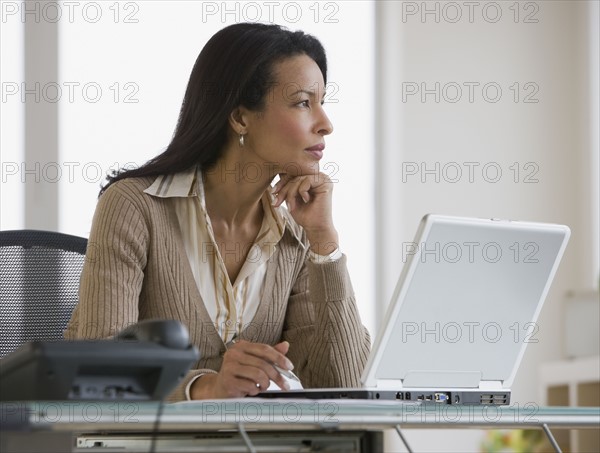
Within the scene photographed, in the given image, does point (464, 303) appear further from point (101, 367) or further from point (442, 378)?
point (101, 367)

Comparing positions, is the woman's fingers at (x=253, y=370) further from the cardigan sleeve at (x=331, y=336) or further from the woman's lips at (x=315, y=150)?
the woman's lips at (x=315, y=150)

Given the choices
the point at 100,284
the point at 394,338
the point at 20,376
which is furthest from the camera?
the point at 100,284

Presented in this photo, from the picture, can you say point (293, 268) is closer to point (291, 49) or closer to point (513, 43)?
point (291, 49)

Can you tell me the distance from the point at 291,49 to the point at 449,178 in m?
2.13

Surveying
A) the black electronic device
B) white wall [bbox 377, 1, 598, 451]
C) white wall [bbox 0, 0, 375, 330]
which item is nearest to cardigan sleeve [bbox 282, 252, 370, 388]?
the black electronic device

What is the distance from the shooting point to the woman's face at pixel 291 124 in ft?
6.34

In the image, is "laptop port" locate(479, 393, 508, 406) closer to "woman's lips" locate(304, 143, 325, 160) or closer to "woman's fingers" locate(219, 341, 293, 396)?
"woman's fingers" locate(219, 341, 293, 396)

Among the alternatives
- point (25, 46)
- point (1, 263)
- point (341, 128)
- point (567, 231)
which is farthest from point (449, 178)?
point (567, 231)

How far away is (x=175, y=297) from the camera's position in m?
1.81

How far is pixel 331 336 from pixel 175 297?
11.6 inches

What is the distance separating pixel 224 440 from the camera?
3.57 feet

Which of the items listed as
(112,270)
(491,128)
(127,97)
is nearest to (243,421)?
(112,270)

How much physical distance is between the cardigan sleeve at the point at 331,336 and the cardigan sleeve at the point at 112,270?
0.32 meters

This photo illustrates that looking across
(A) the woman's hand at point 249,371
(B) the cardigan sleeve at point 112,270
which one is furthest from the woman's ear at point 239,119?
(A) the woman's hand at point 249,371
